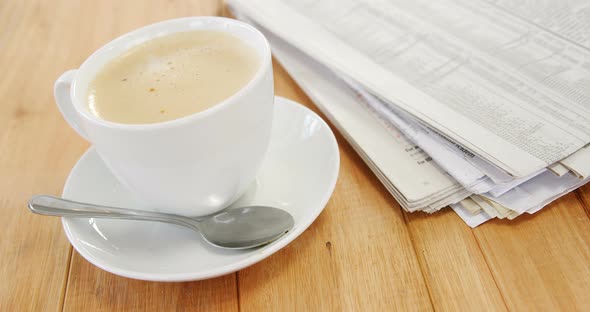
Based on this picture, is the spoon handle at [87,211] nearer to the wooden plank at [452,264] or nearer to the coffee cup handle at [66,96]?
the coffee cup handle at [66,96]

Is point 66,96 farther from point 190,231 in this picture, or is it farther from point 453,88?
point 453,88

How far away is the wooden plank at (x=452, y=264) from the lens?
1.17 feet

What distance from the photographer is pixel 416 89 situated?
530mm

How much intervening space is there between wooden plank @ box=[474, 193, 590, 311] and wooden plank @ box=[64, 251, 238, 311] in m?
0.22

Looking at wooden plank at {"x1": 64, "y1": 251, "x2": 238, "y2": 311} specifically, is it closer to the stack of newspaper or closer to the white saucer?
the white saucer

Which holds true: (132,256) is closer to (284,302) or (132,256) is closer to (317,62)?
(284,302)

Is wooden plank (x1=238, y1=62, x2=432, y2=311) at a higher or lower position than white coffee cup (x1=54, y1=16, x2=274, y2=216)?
lower

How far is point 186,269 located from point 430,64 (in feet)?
1.22

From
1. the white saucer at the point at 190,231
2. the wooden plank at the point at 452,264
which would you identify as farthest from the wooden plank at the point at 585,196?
the white saucer at the point at 190,231

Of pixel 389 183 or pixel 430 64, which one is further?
pixel 430 64

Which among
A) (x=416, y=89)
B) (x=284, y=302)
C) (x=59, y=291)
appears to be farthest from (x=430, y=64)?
(x=59, y=291)

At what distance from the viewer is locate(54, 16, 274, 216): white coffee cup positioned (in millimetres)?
354

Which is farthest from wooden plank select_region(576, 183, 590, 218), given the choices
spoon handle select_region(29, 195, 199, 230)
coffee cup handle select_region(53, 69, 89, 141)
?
coffee cup handle select_region(53, 69, 89, 141)

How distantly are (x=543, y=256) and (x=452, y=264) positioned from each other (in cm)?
7
